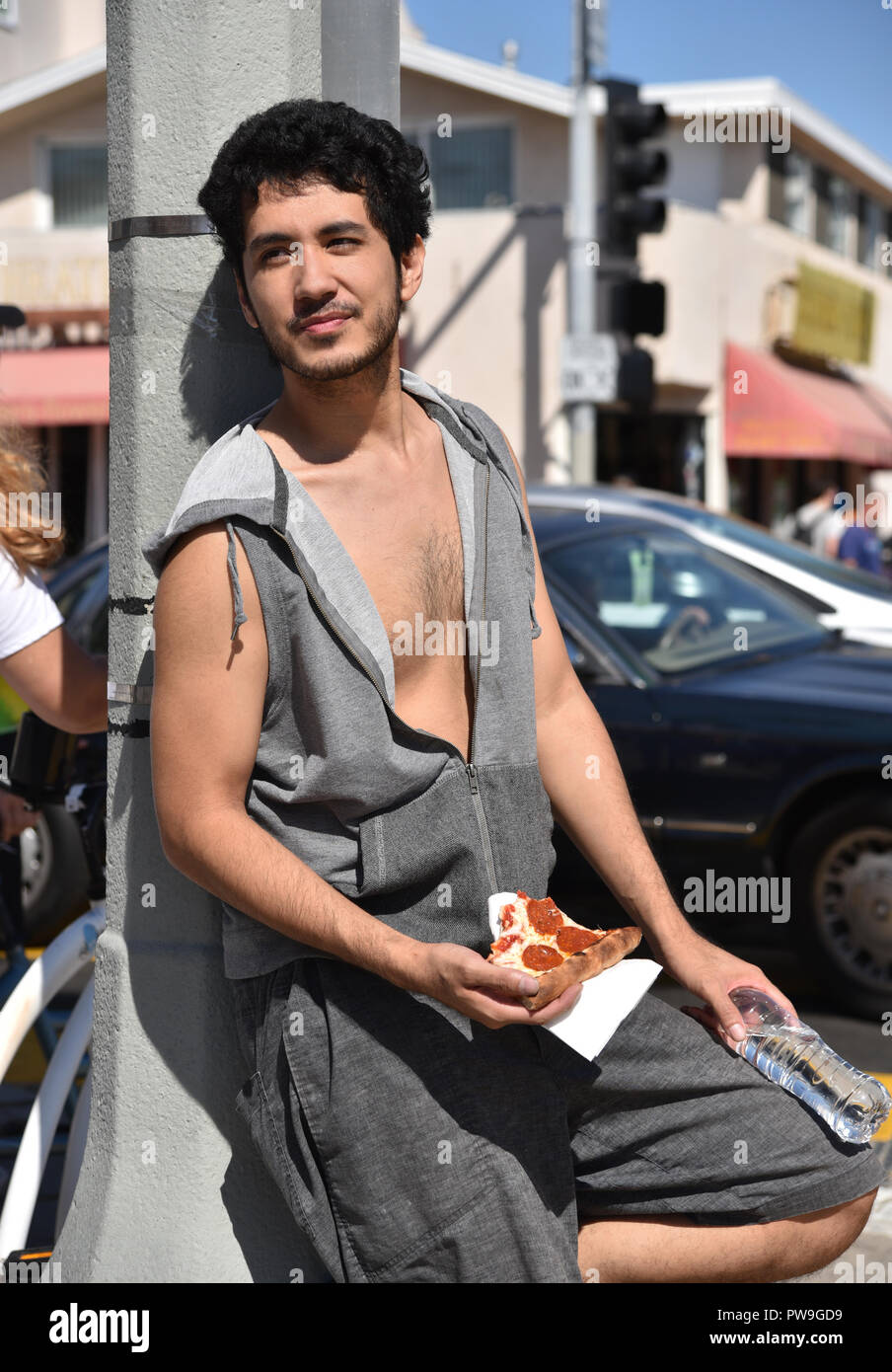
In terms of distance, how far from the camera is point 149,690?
265 cm

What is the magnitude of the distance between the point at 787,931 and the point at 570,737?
12.5 feet

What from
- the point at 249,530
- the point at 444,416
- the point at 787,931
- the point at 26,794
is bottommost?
the point at 787,931

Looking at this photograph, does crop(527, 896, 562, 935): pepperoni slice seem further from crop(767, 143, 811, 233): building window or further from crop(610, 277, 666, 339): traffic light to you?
crop(767, 143, 811, 233): building window

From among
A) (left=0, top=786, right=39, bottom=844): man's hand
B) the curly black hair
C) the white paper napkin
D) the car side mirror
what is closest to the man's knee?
the white paper napkin

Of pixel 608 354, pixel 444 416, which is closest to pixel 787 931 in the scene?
pixel 444 416

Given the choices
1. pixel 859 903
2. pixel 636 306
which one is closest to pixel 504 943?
pixel 859 903

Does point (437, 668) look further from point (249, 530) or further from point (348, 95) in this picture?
point (348, 95)

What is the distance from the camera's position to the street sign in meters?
14.0

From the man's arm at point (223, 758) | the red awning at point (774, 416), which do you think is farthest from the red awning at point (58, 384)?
the man's arm at point (223, 758)

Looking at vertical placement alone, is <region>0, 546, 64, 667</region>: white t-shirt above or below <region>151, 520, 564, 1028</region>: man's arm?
above

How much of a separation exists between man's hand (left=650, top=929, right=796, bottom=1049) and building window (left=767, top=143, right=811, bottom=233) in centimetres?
2616

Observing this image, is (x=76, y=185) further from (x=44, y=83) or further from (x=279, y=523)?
(x=279, y=523)

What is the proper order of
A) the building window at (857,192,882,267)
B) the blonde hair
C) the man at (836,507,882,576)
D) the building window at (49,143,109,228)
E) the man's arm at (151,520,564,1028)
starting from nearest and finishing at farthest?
the man's arm at (151,520,564,1028) → the blonde hair → the man at (836,507,882,576) → the building window at (49,143,109,228) → the building window at (857,192,882,267)

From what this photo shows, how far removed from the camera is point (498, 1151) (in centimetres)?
232
